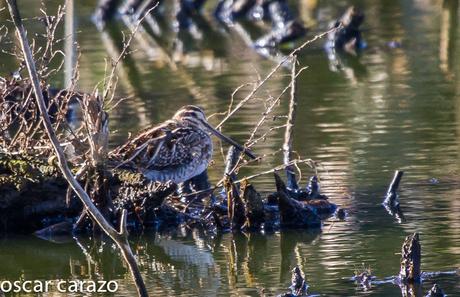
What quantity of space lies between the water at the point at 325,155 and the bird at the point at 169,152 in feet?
1.54

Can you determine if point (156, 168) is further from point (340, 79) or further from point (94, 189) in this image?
point (340, 79)

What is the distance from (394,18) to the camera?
70.1 ft

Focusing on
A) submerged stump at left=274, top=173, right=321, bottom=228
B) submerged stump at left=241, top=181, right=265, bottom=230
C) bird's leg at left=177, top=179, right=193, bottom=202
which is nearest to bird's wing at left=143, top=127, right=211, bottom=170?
bird's leg at left=177, top=179, right=193, bottom=202

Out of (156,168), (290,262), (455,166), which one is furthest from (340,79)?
(290,262)

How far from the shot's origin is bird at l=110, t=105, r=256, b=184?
887 centimetres

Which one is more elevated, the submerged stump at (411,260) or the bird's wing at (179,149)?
the bird's wing at (179,149)

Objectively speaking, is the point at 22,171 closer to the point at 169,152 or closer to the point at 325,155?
the point at 169,152

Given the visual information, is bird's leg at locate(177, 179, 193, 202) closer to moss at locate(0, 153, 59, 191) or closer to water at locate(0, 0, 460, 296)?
water at locate(0, 0, 460, 296)

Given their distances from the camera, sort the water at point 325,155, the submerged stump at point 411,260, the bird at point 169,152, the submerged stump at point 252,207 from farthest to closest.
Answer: the bird at point 169,152, the submerged stump at point 252,207, the water at point 325,155, the submerged stump at point 411,260

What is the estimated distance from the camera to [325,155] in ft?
35.1

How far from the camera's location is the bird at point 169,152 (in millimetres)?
8867

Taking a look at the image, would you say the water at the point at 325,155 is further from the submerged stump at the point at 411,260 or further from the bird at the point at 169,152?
the bird at the point at 169,152

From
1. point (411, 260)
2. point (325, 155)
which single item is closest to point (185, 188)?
point (325, 155)

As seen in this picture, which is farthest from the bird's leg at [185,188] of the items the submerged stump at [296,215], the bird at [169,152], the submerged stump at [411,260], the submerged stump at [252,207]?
the submerged stump at [411,260]
